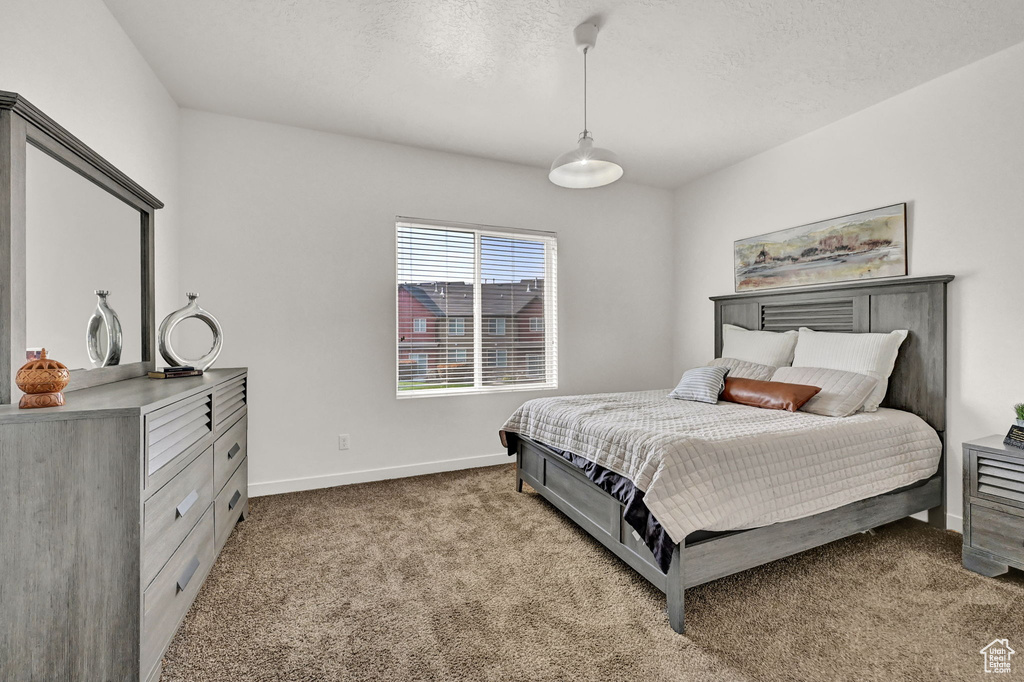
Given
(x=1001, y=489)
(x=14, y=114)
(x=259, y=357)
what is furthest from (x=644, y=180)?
(x=14, y=114)

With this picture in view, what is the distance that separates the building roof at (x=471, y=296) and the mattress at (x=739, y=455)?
1.35 m

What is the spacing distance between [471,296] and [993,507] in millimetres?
3340

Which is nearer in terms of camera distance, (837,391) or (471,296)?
(837,391)

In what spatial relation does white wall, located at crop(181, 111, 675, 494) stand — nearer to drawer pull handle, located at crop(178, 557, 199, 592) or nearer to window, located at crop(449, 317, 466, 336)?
window, located at crop(449, 317, 466, 336)

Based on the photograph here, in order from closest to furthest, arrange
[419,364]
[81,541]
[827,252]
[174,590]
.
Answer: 1. [81,541]
2. [174,590]
3. [827,252]
4. [419,364]

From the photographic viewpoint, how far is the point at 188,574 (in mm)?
1698

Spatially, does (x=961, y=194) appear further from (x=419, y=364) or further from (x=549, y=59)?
(x=419, y=364)

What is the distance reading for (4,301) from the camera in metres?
1.40

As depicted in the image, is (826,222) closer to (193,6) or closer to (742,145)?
(742,145)

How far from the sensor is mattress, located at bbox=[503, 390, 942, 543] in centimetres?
179

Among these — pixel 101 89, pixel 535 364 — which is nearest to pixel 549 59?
pixel 101 89

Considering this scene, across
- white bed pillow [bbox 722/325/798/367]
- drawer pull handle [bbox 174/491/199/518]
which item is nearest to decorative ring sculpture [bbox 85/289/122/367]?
drawer pull handle [bbox 174/491/199/518]

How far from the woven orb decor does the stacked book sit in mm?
794

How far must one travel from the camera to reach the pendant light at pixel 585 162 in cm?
222
